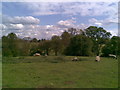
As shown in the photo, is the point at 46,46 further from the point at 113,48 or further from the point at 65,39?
the point at 113,48

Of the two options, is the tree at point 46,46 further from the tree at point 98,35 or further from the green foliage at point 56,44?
the tree at point 98,35

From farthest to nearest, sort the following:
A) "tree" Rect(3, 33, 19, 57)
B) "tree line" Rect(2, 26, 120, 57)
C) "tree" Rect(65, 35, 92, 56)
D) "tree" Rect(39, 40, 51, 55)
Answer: "tree" Rect(39, 40, 51, 55) < "tree" Rect(65, 35, 92, 56) < "tree line" Rect(2, 26, 120, 57) < "tree" Rect(3, 33, 19, 57)

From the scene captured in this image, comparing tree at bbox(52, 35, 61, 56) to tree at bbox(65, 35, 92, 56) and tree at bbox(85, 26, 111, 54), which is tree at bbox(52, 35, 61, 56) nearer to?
tree at bbox(65, 35, 92, 56)

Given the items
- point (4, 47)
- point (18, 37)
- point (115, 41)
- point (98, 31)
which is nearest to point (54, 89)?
point (4, 47)

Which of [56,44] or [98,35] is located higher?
[98,35]

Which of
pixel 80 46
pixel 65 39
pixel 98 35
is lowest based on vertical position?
pixel 80 46

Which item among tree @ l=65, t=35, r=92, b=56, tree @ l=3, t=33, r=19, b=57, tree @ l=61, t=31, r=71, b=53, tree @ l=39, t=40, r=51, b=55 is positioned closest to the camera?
tree @ l=3, t=33, r=19, b=57

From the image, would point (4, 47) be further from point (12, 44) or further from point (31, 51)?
point (31, 51)

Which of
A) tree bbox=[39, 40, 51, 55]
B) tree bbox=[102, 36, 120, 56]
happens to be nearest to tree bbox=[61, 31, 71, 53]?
tree bbox=[39, 40, 51, 55]

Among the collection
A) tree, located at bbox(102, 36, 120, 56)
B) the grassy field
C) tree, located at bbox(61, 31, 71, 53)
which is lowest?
the grassy field

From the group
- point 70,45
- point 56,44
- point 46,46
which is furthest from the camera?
point 46,46

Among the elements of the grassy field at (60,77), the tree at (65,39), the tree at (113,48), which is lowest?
the grassy field at (60,77)

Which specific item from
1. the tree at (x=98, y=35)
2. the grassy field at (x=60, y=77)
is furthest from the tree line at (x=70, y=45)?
the grassy field at (x=60, y=77)

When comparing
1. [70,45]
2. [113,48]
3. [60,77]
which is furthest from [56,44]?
[60,77]
